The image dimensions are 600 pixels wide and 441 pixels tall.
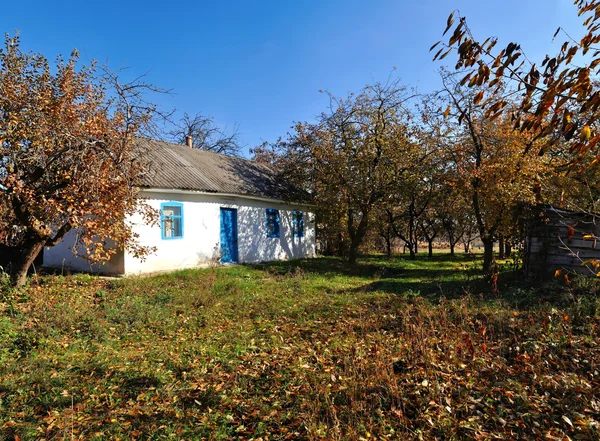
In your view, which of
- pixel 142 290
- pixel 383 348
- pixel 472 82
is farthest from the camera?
pixel 142 290

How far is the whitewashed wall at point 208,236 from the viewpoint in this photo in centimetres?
1209

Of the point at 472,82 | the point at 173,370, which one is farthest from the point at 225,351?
the point at 472,82

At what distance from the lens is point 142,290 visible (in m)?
9.30

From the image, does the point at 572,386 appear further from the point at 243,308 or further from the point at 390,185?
the point at 390,185

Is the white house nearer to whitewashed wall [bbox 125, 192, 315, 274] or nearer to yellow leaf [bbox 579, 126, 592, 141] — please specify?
whitewashed wall [bbox 125, 192, 315, 274]

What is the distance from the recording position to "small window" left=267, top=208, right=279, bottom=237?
1736 centimetres

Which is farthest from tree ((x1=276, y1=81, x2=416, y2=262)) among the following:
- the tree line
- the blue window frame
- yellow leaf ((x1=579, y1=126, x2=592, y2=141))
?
yellow leaf ((x1=579, y1=126, x2=592, y2=141))

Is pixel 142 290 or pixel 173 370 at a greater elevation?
pixel 142 290

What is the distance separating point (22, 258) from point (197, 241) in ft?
18.3

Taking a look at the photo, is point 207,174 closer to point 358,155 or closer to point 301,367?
point 358,155

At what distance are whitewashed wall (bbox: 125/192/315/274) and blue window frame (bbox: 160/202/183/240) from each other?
0.15 meters

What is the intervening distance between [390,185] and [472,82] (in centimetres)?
1336

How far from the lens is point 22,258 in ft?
29.1

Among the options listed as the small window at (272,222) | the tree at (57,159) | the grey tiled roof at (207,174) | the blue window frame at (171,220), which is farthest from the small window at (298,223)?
the tree at (57,159)
